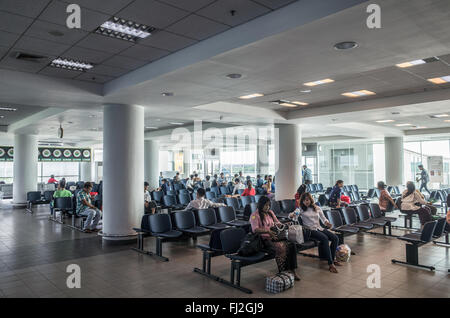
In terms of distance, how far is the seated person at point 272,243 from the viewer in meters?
5.32

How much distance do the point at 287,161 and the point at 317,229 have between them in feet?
23.0

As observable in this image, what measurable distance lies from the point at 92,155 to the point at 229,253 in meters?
26.4

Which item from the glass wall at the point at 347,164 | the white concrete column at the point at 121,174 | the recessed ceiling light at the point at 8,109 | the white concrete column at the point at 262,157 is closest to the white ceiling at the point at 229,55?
the white concrete column at the point at 121,174

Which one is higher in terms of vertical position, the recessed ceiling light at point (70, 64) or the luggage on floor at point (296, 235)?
the recessed ceiling light at point (70, 64)

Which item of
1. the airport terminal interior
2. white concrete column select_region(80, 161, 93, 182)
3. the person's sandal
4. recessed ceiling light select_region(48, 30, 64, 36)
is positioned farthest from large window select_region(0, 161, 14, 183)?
the person's sandal

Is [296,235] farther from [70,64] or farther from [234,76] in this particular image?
[70,64]

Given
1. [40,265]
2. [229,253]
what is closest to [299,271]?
[229,253]

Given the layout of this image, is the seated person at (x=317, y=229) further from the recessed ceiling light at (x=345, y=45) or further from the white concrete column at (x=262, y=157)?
the white concrete column at (x=262, y=157)

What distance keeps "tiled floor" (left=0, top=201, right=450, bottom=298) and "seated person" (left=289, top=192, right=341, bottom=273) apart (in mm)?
279

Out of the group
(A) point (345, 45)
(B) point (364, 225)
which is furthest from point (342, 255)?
(A) point (345, 45)

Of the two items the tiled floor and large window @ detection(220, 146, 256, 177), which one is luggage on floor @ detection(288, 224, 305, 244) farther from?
large window @ detection(220, 146, 256, 177)

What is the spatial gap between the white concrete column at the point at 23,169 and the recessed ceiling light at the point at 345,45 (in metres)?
16.5
